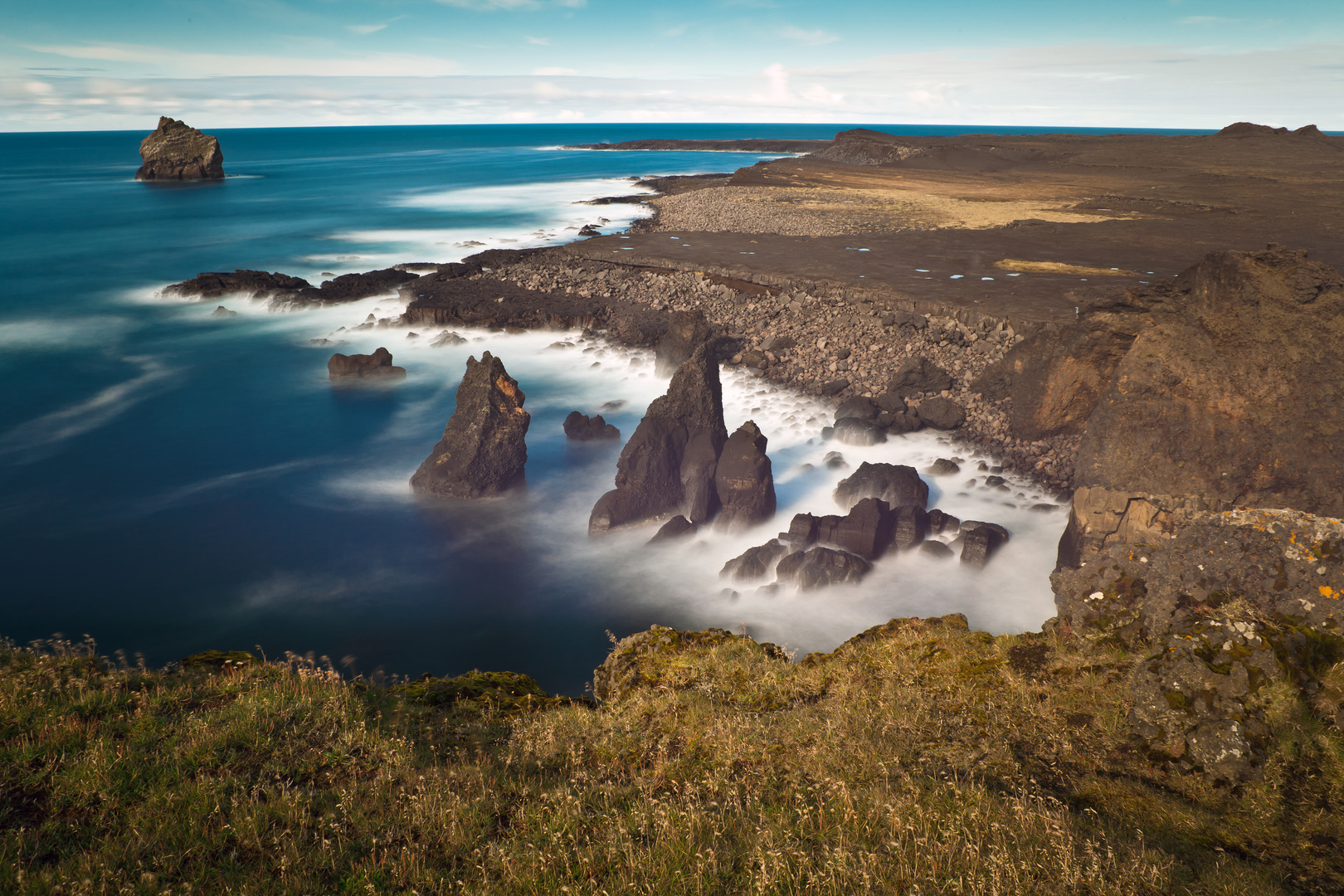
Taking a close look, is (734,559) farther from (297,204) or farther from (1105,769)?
(297,204)

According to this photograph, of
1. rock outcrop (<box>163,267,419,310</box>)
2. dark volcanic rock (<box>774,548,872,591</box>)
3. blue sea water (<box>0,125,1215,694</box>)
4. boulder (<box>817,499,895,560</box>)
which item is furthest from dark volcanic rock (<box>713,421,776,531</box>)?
rock outcrop (<box>163,267,419,310</box>)

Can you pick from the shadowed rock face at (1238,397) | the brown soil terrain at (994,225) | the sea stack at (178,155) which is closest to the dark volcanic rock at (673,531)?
the shadowed rock face at (1238,397)

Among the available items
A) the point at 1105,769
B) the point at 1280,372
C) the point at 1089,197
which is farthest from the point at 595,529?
the point at 1089,197

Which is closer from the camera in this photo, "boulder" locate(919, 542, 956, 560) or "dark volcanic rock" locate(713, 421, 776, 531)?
"boulder" locate(919, 542, 956, 560)

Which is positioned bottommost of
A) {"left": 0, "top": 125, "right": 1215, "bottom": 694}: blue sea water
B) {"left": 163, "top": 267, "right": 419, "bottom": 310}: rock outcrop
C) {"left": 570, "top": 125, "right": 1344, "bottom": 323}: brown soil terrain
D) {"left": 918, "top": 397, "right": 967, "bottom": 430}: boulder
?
{"left": 0, "top": 125, "right": 1215, "bottom": 694}: blue sea water

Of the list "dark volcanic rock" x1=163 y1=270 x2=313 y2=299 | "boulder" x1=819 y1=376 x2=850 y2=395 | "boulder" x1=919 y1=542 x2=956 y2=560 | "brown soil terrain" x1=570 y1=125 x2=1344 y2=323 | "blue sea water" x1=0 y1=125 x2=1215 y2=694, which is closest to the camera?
"blue sea water" x1=0 y1=125 x2=1215 y2=694

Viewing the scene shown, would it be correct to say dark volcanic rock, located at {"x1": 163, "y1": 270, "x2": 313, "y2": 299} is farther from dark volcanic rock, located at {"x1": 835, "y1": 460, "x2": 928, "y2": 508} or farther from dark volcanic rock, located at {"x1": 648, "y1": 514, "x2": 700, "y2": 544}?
dark volcanic rock, located at {"x1": 835, "y1": 460, "x2": 928, "y2": 508}

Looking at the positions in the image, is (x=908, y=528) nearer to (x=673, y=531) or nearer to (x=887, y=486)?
(x=887, y=486)
